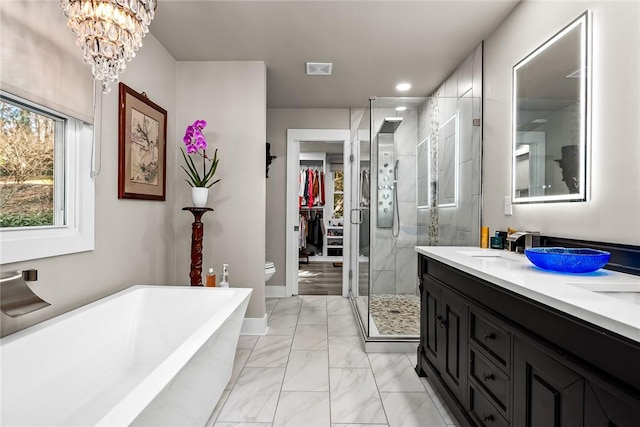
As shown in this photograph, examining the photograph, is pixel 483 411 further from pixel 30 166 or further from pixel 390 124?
pixel 30 166

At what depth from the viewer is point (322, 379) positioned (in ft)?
7.58

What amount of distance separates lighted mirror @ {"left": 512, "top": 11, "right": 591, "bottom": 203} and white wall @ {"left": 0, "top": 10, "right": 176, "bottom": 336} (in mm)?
2615

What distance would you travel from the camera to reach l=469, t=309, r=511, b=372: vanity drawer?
1301 mm

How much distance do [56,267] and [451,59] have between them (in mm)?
3260

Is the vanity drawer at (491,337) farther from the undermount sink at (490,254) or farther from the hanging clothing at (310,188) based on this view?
the hanging clothing at (310,188)

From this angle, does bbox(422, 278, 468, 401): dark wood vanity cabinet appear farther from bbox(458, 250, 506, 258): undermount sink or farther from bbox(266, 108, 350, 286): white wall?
bbox(266, 108, 350, 286): white wall

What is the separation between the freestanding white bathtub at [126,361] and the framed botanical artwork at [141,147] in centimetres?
79

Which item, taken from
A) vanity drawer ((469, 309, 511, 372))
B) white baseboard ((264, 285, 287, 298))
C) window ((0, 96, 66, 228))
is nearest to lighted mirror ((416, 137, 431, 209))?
vanity drawer ((469, 309, 511, 372))

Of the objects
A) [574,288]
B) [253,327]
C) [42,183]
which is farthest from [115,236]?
[574,288]

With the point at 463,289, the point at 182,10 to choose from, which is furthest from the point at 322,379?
the point at 182,10

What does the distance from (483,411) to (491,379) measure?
20 centimetres

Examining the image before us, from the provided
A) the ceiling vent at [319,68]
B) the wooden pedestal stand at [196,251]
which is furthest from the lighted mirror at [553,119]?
the wooden pedestal stand at [196,251]

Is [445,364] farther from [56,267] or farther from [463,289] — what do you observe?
[56,267]

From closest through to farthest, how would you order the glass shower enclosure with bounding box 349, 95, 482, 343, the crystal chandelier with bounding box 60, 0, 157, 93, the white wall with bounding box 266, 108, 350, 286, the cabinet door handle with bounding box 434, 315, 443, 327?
the crystal chandelier with bounding box 60, 0, 157, 93
the cabinet door handle with bounding box 434, 315, 443, 327
the glass shower enclosure with bounding box 349, 95, 482, 343
the white wall with bounding box 266, 108, 350, 286
